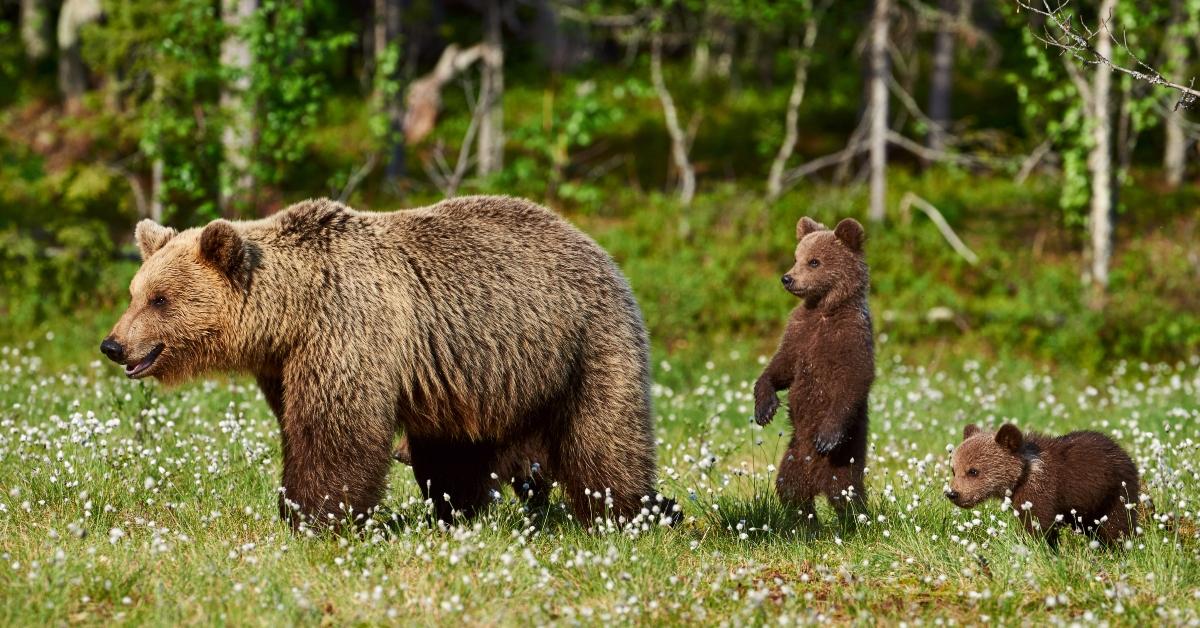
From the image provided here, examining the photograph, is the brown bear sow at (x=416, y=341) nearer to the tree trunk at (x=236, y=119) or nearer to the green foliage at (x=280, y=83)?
the green foliage at (x=280, y=83)

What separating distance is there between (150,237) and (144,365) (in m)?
0.74

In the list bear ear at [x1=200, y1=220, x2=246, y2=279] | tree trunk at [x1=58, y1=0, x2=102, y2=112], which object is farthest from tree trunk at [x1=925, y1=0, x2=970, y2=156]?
bear ear at [x1=200, y1=220, x2=246, y2=279]

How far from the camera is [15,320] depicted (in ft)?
48.6

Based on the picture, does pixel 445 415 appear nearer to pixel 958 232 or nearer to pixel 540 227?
pixel 540 227

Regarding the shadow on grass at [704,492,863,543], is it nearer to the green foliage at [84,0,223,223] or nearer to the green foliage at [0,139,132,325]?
the green foliage at [84,0,223,223]

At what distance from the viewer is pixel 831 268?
284 inches

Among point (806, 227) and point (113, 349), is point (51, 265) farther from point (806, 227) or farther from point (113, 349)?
point (806, 227)

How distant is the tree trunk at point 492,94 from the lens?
769 inches

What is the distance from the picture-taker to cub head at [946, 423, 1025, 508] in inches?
262

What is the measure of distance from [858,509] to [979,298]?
1069 cm

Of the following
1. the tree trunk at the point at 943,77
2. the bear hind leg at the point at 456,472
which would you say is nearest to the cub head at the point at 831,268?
the bear hind leg at the point at 456,472

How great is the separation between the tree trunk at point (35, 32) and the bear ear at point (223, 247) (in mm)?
24462

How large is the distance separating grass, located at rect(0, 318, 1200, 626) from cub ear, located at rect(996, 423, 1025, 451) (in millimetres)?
436

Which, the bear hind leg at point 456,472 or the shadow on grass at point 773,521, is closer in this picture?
the shadow on grass at point 773,521
